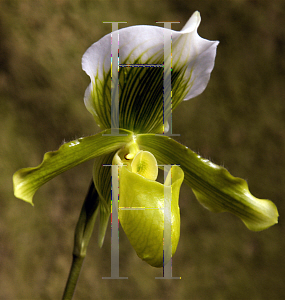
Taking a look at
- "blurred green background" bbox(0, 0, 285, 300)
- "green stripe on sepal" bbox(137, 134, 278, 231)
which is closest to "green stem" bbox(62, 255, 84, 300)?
"green stripe on sepal" bbox(137, 134, 278, 231)

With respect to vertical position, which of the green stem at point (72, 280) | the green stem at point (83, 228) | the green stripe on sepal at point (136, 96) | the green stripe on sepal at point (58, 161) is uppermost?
the green stripe on sepal at point (136, 96)

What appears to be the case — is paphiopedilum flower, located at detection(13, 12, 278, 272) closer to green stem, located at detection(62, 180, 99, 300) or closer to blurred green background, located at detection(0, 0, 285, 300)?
green stem, located at detection(62, 180, 99, 300)

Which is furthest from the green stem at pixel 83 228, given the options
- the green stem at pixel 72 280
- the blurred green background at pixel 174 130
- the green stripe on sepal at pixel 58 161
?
the blurred green background at pixel 174 130

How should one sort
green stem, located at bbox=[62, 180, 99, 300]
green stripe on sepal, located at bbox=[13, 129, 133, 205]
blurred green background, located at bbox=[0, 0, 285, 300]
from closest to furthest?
1. green stripe on sepal, located at bbox=[13, 129, 133, 205]
2. green stem, located at bbox=[62, 180, 99, 300]
3. blurred green background, located at bbox=[0, 0, 285, 300]

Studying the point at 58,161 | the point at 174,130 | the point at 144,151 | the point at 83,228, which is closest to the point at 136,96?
the point at 144,151

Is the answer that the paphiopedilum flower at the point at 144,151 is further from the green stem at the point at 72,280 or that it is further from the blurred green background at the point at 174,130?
the blurred green background at the point at 174,130

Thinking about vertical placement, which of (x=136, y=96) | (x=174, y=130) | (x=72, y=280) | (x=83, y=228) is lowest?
(x=72, y=280)

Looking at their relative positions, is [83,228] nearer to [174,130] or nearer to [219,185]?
[219,185]

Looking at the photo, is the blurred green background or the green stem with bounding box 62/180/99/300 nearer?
the green stem with bounding box 62/180/99/300
